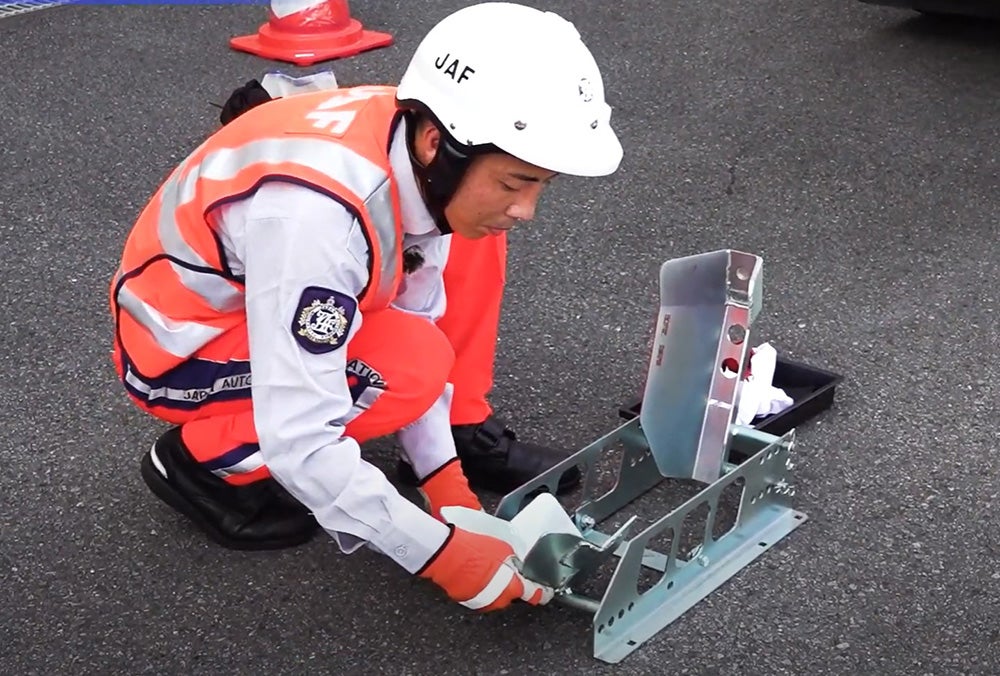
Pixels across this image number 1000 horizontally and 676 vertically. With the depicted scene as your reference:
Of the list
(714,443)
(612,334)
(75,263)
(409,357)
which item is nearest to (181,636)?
(409,357)

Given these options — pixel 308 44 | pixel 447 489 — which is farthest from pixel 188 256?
pixel 308 44

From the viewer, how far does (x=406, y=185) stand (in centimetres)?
202

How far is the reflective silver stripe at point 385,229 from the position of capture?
1.98 m

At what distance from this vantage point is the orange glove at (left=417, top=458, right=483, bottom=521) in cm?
247

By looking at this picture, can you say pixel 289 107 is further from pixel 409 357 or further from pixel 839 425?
pixel 839 425

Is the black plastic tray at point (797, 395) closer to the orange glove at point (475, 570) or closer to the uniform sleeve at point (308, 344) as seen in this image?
the orange glove at point (475, 570)

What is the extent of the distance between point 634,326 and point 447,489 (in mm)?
909

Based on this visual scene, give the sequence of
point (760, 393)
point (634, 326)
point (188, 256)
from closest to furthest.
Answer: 1. point (188, 256)
2. point (760, 393)
3. point (634, 326)

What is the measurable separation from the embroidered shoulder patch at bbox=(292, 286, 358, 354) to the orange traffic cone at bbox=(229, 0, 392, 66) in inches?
128

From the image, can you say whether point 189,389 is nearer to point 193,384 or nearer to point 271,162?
point 193,384

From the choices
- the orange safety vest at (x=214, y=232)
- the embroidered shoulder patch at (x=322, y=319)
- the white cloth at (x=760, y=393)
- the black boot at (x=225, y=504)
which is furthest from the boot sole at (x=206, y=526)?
the white cloth at (x=760, y=393)

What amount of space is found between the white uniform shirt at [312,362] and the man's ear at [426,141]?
1.3 inches

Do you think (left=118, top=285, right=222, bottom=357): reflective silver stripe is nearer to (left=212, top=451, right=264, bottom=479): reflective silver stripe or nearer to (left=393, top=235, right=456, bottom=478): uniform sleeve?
(left=212, top=451, right=264, bottom=479): reflective silver stripe

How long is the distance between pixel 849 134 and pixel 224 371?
8.76 feet
